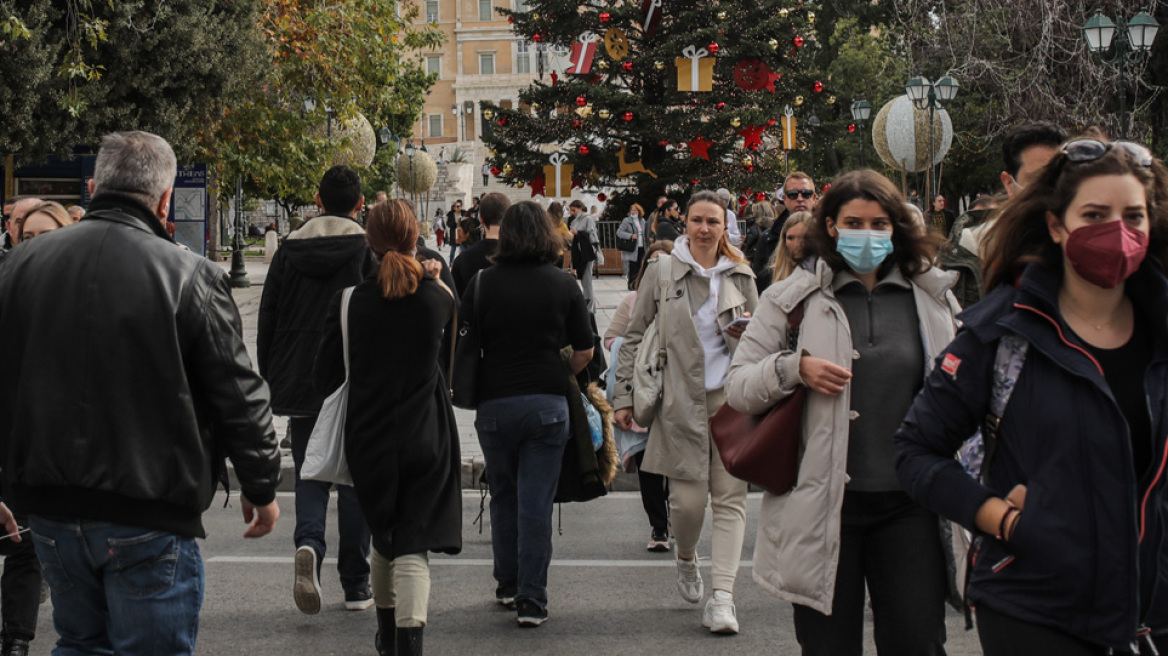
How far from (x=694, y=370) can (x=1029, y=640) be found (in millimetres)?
3239

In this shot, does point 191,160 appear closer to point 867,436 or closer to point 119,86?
point 119,86

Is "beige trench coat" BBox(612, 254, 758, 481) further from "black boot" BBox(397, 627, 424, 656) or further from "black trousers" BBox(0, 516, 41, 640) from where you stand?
"black trousers" BBox(0, 516, 41, 640)

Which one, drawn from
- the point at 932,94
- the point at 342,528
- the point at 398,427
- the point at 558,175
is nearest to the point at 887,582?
the point at 398,427

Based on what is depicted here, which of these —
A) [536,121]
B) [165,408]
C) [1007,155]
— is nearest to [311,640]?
[165,408]

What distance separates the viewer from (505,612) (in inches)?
237

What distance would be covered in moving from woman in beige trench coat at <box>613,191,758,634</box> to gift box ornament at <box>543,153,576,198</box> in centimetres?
2170

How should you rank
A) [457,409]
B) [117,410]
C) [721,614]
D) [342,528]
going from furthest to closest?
[457,409] < [342,528] < [721,614] < [117,410]

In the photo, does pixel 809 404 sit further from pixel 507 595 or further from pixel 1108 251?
pixel 507 595

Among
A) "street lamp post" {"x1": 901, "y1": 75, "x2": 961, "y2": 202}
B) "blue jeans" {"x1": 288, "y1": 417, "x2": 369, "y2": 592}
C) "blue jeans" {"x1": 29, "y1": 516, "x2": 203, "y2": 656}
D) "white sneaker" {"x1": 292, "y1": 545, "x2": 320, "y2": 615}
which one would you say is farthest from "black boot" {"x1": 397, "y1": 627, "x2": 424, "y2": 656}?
"street lamp post" {"x1": 901, "y1": 75, "x2": 961, "y2": 202}

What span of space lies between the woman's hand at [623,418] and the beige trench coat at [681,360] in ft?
0.08

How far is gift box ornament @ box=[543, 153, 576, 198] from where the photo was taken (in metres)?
27.7

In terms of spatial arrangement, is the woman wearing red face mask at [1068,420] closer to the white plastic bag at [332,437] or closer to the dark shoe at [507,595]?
the white plastic bag at [332,437]

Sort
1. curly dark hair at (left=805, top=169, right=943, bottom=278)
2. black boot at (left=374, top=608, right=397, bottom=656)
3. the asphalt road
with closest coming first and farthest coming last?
curly dark hair at (left=805, top=169, right=943, bottom=278), black boot at (left=374, top=608, right=397, bottom=656), the asphalt road

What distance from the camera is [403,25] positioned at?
79.9 ft
